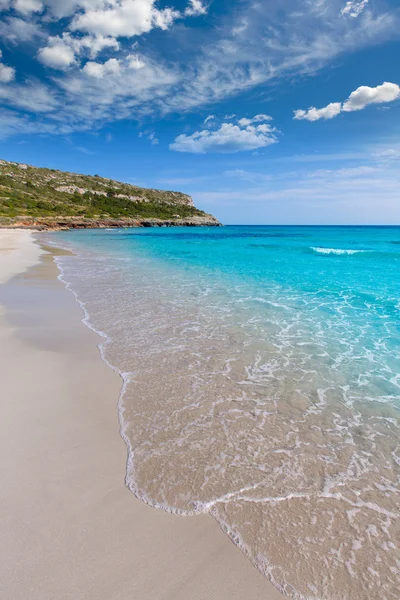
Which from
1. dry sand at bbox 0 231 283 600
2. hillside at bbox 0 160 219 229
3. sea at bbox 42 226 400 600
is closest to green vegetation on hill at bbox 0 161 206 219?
hillside at bbox 0 160 219 229

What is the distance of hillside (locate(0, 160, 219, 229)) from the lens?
80.2 metres

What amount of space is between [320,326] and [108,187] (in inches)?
6366

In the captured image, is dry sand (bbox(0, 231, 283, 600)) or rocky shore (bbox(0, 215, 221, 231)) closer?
dry sand (bbox(0, 231, 283, 600))

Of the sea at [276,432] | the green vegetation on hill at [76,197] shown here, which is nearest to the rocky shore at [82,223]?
the green vegetation on hill at [76,197]

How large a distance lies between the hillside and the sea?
228ft

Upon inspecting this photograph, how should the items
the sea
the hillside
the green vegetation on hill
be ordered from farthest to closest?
the green vegetation on hill
the hillside
the sea

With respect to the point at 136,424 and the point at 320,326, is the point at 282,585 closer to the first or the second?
the point at 136,424

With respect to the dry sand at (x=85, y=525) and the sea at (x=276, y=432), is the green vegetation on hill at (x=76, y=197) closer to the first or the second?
the sea at (x=276, y=432)

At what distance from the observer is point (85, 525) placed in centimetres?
305

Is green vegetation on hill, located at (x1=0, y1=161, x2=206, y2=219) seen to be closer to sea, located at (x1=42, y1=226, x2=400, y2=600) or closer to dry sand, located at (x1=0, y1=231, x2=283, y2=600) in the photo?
sea, located at (x1=42, y1=226, x2=400, y2=600)

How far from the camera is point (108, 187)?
153 meters

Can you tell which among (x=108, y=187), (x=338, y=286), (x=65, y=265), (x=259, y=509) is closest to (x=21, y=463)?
(x=259, y=509)

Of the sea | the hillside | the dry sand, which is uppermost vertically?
the hillside

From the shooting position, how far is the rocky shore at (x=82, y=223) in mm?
66500
